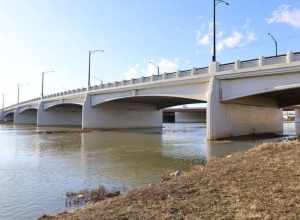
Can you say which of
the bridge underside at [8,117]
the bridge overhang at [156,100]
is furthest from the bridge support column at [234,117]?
the bridge underside at [8,117]

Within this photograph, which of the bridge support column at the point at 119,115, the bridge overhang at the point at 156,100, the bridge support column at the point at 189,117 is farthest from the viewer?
the bridge support column at the point at 189,117

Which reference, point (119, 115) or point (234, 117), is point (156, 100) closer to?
point (119, 115)

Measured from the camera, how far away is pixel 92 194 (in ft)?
31.1

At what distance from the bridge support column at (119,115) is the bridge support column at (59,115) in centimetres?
2163

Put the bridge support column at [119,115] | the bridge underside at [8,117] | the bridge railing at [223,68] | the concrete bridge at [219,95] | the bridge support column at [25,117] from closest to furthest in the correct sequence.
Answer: the bridge railing at [223,68] < the concrete bridge at [219,95] < the bridge support column at [119,115] < the bridge support column at [25,117] < the bridge underside at [8,117]

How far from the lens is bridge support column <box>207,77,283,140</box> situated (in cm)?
3009

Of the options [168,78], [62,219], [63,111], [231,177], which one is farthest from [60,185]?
[63,111]

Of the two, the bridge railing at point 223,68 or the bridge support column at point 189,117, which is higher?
the bridge railing at point 223,68

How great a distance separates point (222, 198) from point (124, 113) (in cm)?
5280

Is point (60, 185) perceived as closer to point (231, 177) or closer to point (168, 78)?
point (231, 177)

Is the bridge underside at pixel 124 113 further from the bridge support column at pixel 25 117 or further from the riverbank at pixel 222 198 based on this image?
the bridge support column at pixel 25 117

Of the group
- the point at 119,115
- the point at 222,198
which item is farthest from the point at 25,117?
the point at 222,198

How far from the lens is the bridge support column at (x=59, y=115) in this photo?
77438 mm

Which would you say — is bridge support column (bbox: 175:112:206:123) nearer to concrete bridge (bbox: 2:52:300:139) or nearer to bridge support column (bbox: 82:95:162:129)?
bridge support column (bbox: 82:95:162:129)
